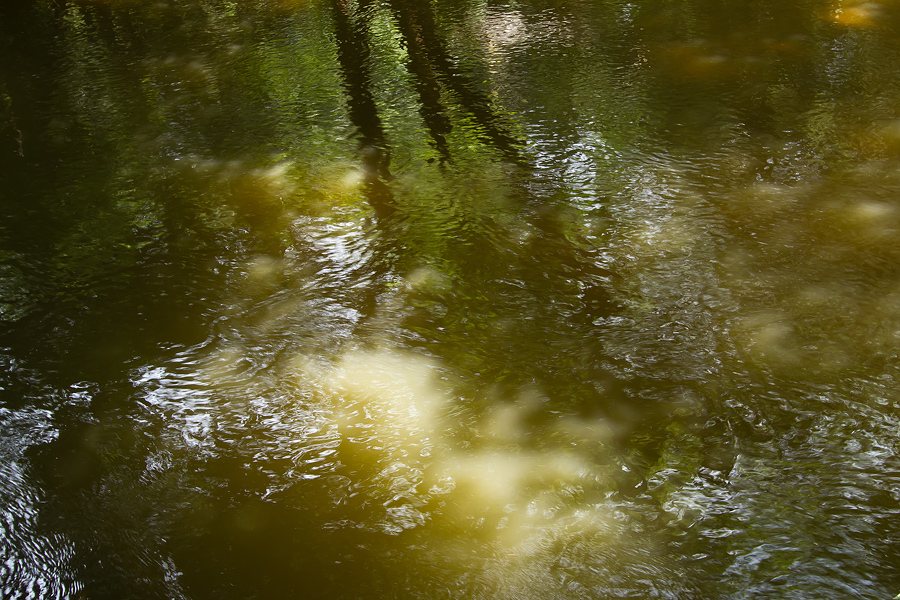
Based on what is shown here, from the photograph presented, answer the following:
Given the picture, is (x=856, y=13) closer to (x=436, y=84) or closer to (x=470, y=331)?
(x=436, y=84)

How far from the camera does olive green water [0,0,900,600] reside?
126cm

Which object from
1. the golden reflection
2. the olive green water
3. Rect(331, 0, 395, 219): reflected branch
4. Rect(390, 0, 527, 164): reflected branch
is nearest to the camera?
the olive green water

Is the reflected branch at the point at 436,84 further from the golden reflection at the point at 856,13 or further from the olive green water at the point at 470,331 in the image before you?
the golden reflection at the point at 856,13

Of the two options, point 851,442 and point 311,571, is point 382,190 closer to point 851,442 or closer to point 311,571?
point 311,571

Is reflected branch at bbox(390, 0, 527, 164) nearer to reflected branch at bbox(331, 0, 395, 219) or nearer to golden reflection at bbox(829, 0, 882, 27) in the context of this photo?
reflected branch at bbox(331, 0, 395, 219)

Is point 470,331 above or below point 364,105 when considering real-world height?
below

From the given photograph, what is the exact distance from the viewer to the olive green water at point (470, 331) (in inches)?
49.8

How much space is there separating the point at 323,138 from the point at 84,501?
Result: 1819mm

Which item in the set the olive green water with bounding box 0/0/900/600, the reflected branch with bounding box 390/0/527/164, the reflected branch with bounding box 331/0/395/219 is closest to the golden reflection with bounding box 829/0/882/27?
the olive green water with bounding box 0/0/900/600

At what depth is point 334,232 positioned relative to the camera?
2.25 metres

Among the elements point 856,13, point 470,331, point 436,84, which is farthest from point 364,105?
point 856,13

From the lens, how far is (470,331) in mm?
1782

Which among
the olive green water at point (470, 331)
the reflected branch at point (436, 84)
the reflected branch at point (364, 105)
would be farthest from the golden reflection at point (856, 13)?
the reflected branch at point (364, 105)

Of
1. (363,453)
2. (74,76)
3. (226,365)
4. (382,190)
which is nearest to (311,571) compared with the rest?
(363,453)
